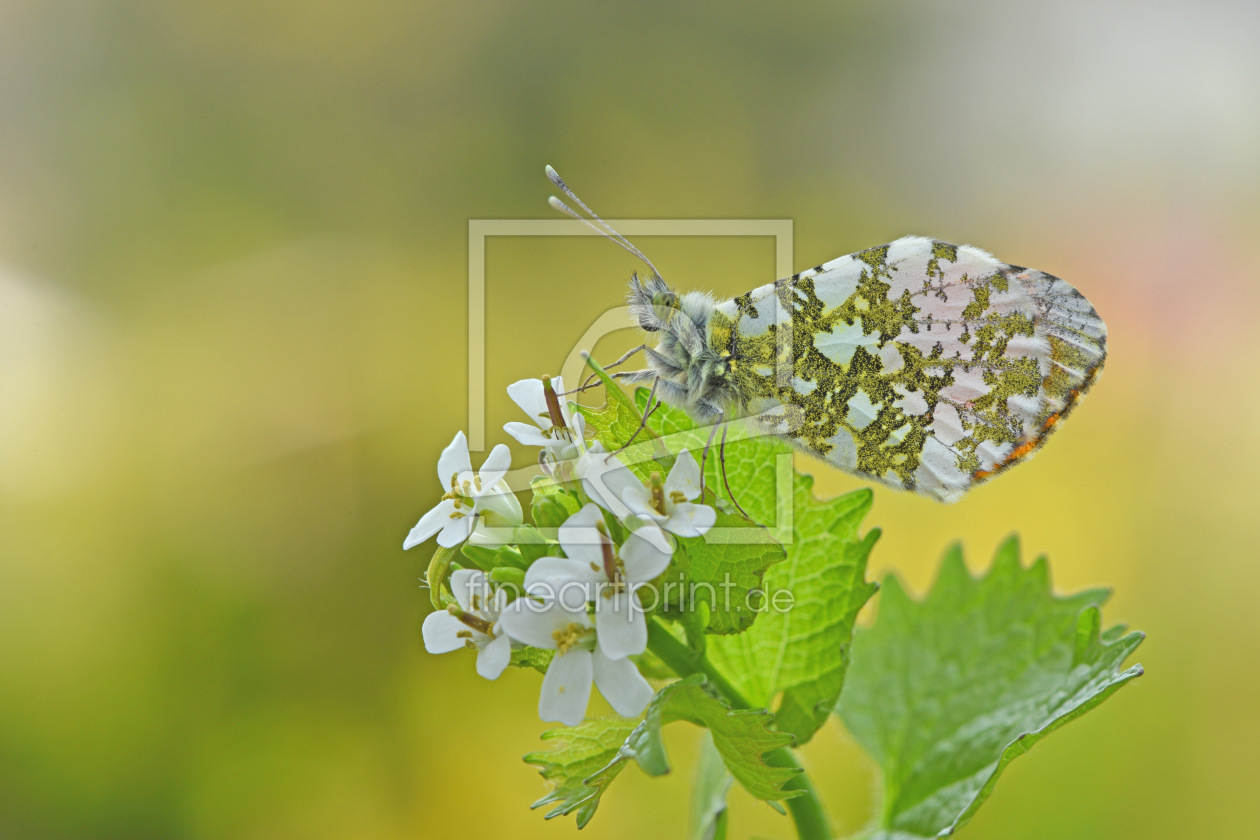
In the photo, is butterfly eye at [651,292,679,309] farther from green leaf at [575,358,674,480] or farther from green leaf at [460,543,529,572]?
green leaf at [460,543,529,572]

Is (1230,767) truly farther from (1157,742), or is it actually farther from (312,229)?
(312,229)

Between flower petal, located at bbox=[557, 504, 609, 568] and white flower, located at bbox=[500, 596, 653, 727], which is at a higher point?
flower petal, located at bbox=[557, 504, 609, 568]

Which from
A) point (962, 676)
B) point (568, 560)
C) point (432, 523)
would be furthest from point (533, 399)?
point (962, 676)

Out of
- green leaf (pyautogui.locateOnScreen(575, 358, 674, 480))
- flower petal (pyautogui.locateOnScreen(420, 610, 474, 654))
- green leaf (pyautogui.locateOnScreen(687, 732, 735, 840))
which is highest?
green leaf (pyautogui.locateOnScreen(575, 358, 674, 480))

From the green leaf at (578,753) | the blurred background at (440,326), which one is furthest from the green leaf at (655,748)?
the blurred background at (440,326)

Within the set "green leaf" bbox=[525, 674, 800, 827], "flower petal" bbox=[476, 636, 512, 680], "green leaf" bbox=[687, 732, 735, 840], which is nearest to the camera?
"green leaf" bbox=[525, 674, 800, 827]

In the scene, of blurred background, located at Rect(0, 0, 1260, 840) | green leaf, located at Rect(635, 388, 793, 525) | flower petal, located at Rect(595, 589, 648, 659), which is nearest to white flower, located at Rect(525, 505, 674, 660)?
flower petal, located at Rect(595, 589, 648, 659)

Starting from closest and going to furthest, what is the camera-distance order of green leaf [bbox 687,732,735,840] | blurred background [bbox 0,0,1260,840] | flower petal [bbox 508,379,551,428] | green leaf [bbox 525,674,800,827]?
green leaf [bbox 525,674,800,827], flower petal [bbox 508,379,551,428], green leaf [bbox 687,732,735,840], blurred background [bbox 0,0,1260,840]

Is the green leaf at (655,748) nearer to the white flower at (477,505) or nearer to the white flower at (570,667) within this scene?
the white flower at (570,667)
